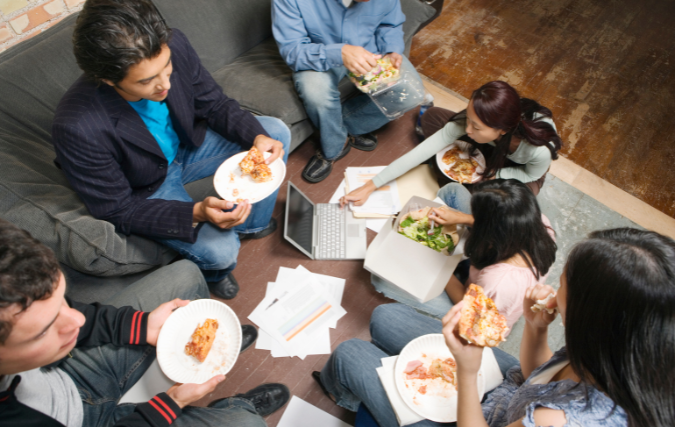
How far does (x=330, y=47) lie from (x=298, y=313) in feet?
5.51

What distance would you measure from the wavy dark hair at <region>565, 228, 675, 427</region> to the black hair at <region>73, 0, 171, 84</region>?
1.69 meters

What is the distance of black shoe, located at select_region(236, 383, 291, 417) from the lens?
1918 mm

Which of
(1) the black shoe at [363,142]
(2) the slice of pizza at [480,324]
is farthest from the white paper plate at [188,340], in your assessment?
(1) the black shoe at [363,142]

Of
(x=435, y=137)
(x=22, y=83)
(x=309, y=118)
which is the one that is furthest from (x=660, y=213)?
(x=22, y=83)

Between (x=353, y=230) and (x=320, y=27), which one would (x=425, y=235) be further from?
(x=320, y=27)

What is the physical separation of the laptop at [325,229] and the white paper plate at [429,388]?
3.00 ft

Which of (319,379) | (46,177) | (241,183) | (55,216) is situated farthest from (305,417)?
(46,177)

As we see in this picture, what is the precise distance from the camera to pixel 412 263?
2.02 m

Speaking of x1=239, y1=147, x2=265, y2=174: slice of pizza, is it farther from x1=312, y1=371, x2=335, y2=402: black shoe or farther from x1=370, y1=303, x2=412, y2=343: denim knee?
x1=312, y1=371, x2=335, y2=402: black shoe

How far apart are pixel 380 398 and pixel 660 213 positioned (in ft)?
8.76

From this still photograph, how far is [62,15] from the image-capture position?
2586 mm

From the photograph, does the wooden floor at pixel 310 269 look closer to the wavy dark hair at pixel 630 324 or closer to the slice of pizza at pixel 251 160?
the slice of pizza at pixel 251 160

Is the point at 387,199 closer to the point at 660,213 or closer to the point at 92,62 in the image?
the point at 92,62

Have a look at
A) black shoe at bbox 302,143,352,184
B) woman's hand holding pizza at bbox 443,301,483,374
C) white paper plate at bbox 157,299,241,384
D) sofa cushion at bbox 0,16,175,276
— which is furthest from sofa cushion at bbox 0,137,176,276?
woman's hand holding pizza at bbox 443,301,483,374
